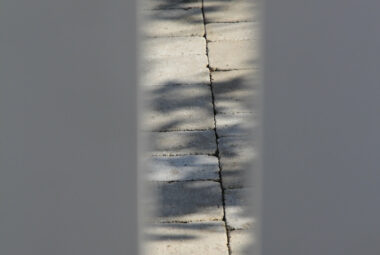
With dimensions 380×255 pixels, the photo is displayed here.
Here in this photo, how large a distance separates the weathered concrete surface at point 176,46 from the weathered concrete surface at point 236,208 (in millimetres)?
1210

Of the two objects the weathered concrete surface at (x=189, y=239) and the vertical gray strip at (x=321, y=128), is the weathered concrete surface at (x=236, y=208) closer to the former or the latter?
the weathered concrete surface at (x=189, y=239)

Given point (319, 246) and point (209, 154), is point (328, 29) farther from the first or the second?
point (209, 154)

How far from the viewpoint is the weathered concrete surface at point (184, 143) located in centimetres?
369

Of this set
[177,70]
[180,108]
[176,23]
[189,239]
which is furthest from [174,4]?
[189,239]

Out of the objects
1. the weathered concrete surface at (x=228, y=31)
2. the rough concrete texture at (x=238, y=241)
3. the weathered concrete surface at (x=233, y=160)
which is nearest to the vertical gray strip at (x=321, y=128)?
the rough concrete texture at (x=238, y=241)

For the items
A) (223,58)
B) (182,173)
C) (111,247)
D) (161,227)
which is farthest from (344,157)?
(223,58)

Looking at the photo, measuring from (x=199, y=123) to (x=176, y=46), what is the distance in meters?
0.77

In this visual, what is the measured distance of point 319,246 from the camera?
819 mm

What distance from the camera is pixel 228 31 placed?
182 inches

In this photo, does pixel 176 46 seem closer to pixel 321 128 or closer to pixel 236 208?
pixel 236 208

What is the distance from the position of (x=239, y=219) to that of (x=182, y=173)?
0.39 metres

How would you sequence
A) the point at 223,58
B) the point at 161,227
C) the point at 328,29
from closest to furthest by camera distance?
1. the point at 328,29
2. the point at 161,227
3. the point at 223,58

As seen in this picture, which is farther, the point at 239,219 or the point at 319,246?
the point at 239,219

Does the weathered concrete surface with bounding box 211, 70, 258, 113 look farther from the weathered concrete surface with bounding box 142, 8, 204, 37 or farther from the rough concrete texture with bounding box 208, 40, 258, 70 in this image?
the weathered concrete surface with bounding box 142, 8, 204, 37
